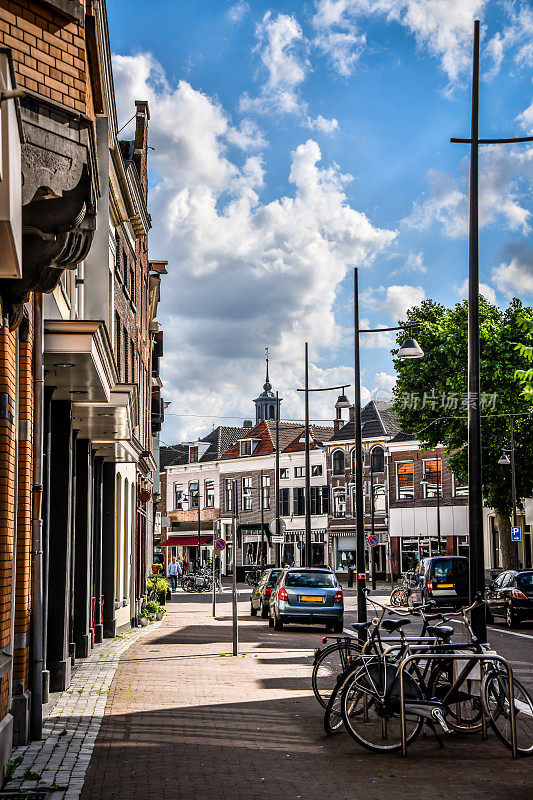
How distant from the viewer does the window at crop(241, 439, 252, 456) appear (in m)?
89.7

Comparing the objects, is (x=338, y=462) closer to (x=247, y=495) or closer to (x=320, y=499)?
(x=320, y=499)

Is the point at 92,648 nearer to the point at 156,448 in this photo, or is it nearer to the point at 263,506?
the point at 156,448

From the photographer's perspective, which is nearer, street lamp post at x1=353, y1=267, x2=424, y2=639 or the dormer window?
street lamp post at x1=353, y1=267, x2=424, y2=639

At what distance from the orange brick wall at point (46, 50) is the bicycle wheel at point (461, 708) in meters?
6.28

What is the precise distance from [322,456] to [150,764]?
72.4 m

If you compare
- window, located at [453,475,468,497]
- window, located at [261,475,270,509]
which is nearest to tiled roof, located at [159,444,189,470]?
window, located at [261,475,270,509]

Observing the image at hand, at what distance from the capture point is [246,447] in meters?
90.1

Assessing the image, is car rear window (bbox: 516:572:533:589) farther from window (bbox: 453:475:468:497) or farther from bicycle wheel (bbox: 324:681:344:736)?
window (bbox: 453:475:468:497)

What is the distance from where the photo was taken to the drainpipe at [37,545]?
10219 millimetres

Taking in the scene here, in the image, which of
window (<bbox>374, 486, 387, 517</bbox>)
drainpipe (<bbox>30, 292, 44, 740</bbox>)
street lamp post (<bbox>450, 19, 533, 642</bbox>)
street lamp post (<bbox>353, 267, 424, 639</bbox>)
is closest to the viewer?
drainpipe (<bbox>30, 292, 44, 740</bbox>)

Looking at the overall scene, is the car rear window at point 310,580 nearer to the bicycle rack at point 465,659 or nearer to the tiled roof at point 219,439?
the bicycle rack at point 465,659

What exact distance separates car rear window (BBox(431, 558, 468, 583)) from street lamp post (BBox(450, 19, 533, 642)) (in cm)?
1750

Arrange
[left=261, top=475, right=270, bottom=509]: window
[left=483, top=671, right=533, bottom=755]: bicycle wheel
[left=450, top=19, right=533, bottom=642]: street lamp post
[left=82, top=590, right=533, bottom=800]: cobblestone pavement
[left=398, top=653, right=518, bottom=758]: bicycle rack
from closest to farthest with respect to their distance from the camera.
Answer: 1. [left=82, top=590, right=533, bottom=800]: cobblestone pavement
2. [left=398, top=653, right=518, bottom=758]: bicycle rack
3. [left=483, top=671, right=533, bottom=755]: bicycle wheel
4. [left=450, top=19, right=533, bottom=642]: street lamp post
5. [left=261, top=475, right=270, bottom=509]: window

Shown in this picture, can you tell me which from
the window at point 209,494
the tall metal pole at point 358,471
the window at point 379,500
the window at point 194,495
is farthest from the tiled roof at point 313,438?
the tall metal pole at point 358,471
